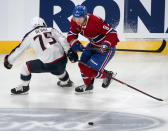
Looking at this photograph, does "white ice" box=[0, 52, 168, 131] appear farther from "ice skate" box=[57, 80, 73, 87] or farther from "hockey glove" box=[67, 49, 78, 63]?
"hockey glove" box=[67, 49, 78, 63]

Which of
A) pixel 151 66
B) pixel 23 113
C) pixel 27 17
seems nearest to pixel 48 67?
pixel 23 113

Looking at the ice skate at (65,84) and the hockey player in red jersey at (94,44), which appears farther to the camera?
the ice skate at (65,84)

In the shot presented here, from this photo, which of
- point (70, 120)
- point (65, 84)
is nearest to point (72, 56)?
point (65, 84)

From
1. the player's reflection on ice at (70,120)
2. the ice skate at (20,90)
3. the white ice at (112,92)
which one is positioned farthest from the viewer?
the ice skate at (20,90)

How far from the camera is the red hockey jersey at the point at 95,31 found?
4.13 metres

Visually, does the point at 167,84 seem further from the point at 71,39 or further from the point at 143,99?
the point at 71,39

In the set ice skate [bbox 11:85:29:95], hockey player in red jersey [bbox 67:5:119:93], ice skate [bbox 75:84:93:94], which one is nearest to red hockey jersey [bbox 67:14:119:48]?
hockey player in red jersey [bbox 67:5:119:93]

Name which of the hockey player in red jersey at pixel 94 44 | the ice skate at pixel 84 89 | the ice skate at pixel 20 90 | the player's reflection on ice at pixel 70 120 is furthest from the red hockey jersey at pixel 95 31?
the player's reflection on ice at pixel 70 120

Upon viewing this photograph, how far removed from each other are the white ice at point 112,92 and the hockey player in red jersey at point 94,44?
148mm

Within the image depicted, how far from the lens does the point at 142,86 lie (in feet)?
14.7

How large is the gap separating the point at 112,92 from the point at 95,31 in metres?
0.54

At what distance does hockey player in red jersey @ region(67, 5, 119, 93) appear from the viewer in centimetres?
412

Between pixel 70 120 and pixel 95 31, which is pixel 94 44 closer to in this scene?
pixel 95 31

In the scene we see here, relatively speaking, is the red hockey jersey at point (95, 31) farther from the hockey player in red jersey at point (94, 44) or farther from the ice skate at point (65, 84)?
the ice skate at point (65, 84)
